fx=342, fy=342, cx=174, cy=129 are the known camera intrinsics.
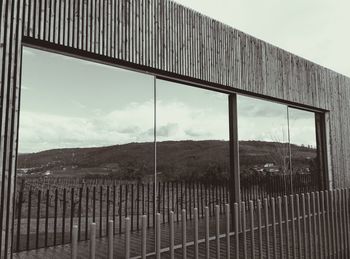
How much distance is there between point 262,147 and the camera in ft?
25.1

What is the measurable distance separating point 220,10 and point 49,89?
10.9m

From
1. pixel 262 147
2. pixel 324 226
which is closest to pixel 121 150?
pixel 324 226

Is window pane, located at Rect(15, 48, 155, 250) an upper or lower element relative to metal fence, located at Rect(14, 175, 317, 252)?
upper

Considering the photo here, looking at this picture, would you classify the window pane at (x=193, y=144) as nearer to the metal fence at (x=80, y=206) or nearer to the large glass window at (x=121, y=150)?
the large glass window at (x=121, y=150)

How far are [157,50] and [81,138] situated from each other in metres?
1.73

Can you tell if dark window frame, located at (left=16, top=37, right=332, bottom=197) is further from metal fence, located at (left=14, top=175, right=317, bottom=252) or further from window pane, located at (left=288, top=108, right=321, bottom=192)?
metal fence, located at (left=14, top=175, right=317, bottom=252)

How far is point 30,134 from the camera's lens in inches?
167

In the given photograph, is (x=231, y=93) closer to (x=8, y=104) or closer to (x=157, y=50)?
(x=157, y=50)

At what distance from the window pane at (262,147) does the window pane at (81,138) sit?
2281 millimetres

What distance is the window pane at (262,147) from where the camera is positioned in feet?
22.7

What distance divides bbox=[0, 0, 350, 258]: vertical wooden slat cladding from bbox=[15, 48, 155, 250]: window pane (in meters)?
0.38

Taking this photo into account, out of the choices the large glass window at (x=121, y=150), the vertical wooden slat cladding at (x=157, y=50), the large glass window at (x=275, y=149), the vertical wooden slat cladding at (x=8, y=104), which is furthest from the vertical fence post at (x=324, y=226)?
the vertical wooden slat cladding at (x=8, y=104)

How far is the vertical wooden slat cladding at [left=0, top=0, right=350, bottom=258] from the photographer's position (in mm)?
3561

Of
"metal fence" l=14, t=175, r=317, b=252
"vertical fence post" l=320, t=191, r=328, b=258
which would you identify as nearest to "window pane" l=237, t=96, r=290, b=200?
"metal fence" l=14, t=175, r=317, b=252
